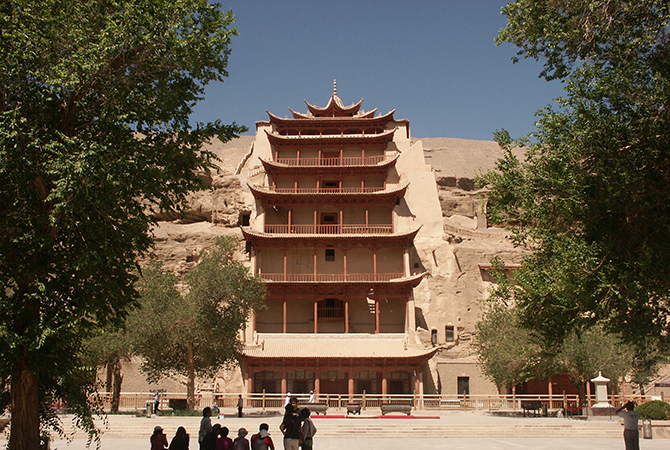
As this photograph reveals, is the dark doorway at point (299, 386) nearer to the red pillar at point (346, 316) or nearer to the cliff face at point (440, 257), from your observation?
the cliff face at point (440, 257)

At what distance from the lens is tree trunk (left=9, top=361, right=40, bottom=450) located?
11.4 meters

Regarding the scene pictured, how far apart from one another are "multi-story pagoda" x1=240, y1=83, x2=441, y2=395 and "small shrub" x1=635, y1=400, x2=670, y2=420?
13.3m

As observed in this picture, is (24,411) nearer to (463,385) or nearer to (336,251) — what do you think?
(463,385)

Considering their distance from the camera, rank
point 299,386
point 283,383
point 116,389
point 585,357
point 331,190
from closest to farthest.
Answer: point 116,389, point 585,357, point 283,383, point 299,386, point 331,190

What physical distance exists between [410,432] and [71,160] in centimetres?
1682

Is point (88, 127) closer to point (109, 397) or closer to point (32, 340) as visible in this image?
point (32, 340)

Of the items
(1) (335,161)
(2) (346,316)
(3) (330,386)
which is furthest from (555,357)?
(1) (335,161)

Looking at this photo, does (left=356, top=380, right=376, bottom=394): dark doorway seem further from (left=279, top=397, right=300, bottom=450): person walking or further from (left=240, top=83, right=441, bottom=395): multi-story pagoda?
(left=279, top=397, right=300, bottom=450): person walking

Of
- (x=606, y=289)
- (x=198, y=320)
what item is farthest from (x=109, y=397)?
(x=606, y=289)

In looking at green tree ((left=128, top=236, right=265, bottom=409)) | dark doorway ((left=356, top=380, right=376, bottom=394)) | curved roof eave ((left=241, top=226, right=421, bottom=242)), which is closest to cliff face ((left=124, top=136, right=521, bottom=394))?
curved roof eave ((left=241, top=226, right=421, bottom=242))

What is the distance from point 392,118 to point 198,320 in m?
29.6

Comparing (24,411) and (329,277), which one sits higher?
(329,277)

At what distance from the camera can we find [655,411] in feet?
81.8

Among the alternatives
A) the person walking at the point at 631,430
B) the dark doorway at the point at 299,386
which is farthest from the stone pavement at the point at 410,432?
the dark doorway at the point at 299,386
